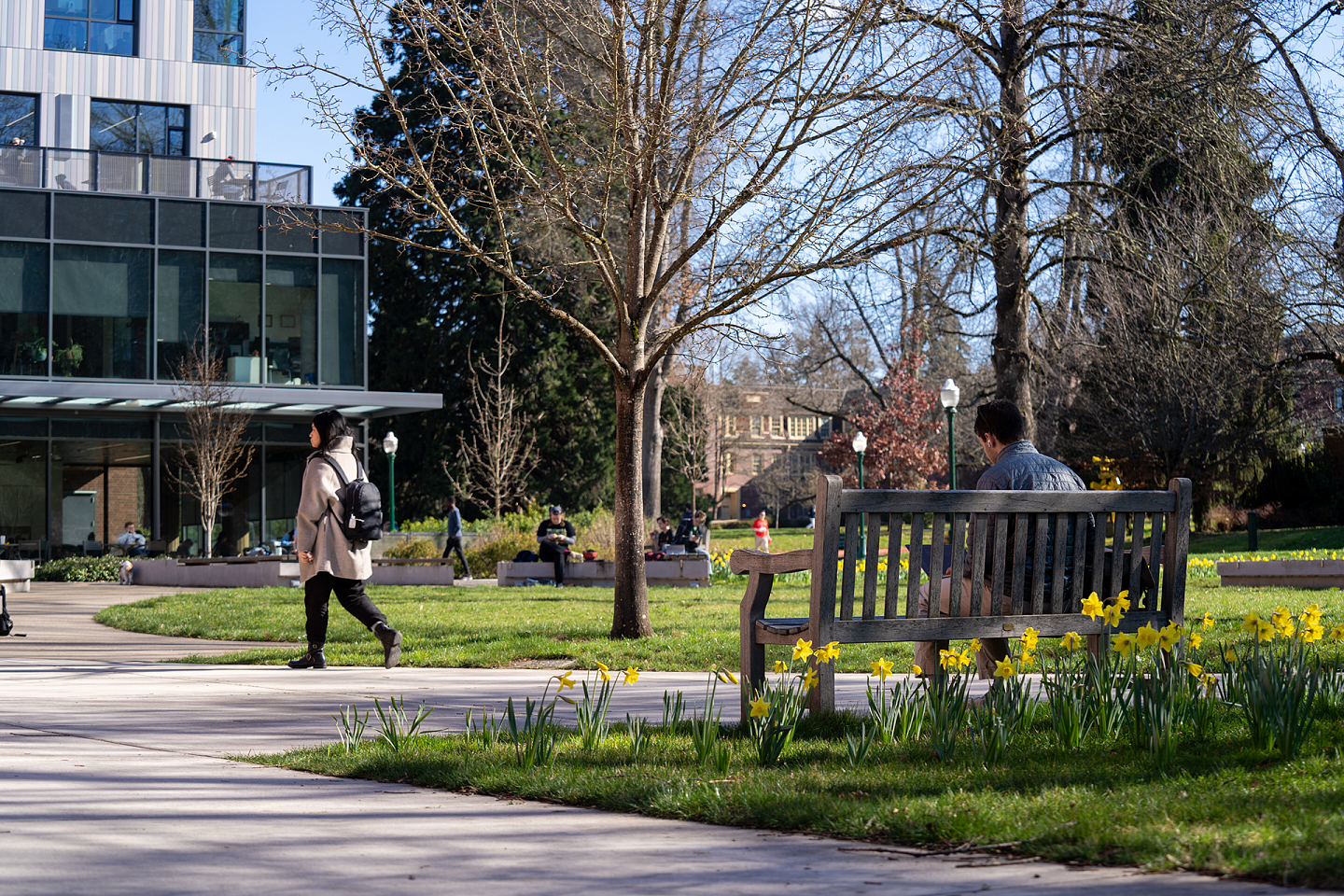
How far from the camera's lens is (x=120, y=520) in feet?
95.6

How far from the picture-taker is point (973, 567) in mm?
5566

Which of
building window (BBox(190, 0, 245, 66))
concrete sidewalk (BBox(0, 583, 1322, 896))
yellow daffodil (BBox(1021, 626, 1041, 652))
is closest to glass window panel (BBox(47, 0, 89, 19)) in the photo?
building window (BBox(190, 0, 245, 66))

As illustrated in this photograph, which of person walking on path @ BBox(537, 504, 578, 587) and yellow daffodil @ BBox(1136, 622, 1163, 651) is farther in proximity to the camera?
person walking on path @ BBox(537, 504, 578, 587)

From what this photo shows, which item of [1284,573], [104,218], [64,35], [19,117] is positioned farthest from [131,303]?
[1284,573]

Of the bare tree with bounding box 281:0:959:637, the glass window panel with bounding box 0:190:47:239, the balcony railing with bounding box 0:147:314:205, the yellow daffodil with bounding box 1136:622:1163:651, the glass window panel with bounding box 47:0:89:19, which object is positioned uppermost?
the glass window panel with bounding box 47:0:89:19

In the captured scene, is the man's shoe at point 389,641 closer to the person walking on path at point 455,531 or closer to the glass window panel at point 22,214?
the person walking on path at point 455,531

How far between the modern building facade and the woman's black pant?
20.3 metres

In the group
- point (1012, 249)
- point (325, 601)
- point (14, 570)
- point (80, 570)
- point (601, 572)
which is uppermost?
point (1012, 249)

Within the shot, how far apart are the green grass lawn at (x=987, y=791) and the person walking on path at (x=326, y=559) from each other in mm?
3695

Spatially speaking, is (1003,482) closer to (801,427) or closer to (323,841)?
(323,841)

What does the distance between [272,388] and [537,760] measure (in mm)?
26425

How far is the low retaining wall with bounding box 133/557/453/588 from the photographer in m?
21.6

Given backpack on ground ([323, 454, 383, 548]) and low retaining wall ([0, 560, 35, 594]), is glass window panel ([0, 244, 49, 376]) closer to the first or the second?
low retaining wall ([0, 560, 35, 594])

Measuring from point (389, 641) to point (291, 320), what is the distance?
2331cm
